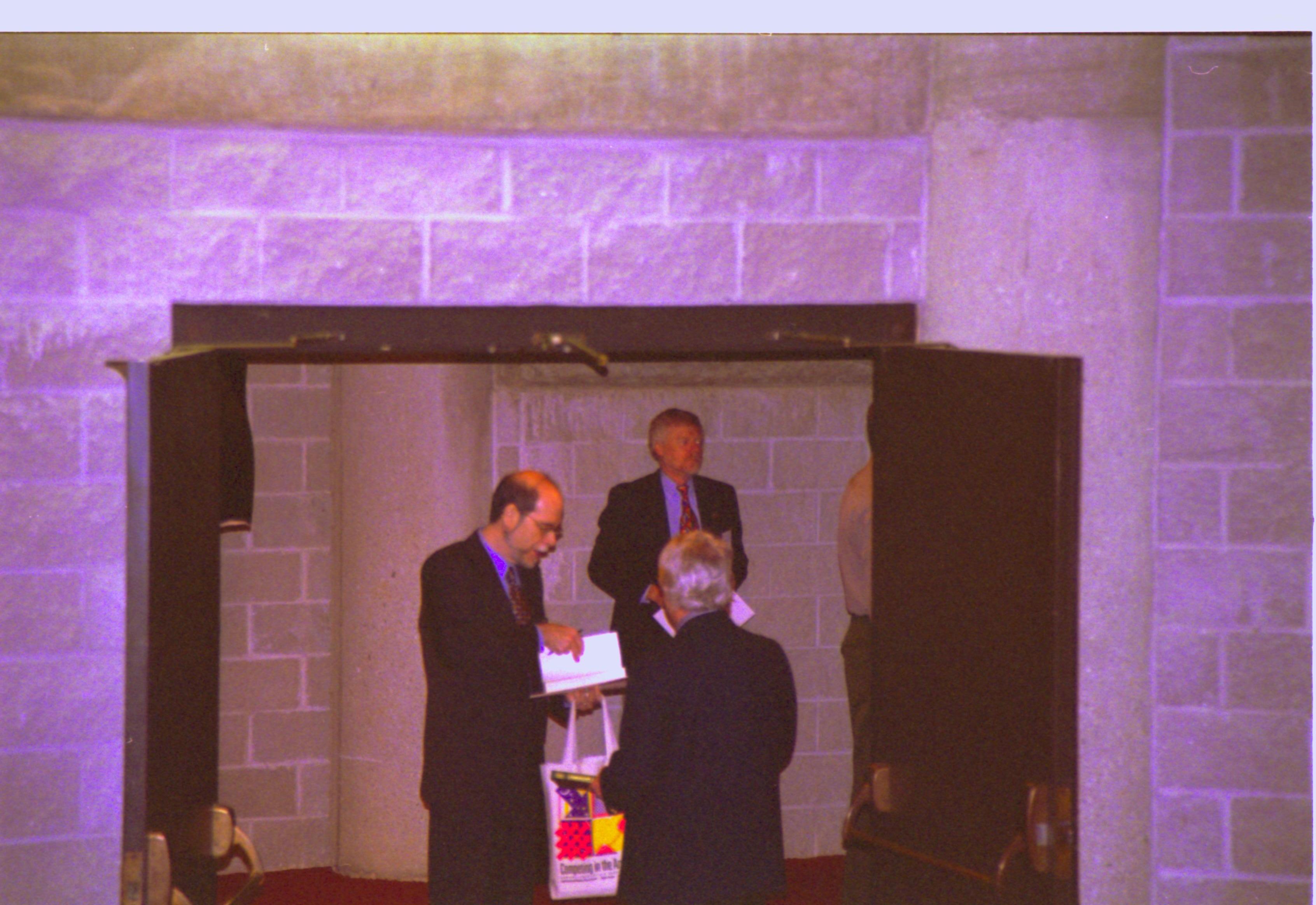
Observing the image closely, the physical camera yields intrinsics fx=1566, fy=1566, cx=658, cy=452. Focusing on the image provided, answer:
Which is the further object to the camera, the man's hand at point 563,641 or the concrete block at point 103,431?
the man's hand at point 563,641

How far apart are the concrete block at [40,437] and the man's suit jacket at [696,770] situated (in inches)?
57.4

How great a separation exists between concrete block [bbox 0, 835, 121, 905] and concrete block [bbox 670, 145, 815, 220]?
6.87ft

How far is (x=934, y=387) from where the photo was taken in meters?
3.63

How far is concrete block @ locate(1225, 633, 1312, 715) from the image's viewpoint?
12.9 ft

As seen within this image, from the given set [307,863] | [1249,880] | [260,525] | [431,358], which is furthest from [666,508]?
[1249,880]

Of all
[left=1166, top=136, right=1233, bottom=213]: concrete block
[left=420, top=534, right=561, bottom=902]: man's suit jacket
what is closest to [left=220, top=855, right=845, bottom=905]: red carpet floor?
[left=420, top=534, right=561, bottom=902]: man's suit jacket

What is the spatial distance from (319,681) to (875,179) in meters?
3.06

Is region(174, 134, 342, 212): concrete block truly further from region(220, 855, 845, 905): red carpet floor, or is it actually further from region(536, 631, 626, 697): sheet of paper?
region(220, 855, 845, 905): red carpet floor

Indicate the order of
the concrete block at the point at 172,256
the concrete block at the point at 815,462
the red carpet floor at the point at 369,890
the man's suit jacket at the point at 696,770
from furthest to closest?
the concrete block at the point at 815,462, the red carpet floor at the point at 369,890, the concrete block at the point at 172,256, the man's suit jacket at the point at 696,770

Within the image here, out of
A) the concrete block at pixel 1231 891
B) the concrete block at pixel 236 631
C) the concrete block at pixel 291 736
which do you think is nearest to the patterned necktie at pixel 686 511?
the concrete block at pixel 291 736

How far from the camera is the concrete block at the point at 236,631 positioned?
5.70 m

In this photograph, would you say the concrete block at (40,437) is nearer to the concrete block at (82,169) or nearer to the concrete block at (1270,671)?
the concrete block at (82,169)

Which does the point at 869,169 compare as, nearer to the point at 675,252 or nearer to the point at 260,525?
the point at 675,252

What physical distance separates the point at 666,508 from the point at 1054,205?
2.17 metres
